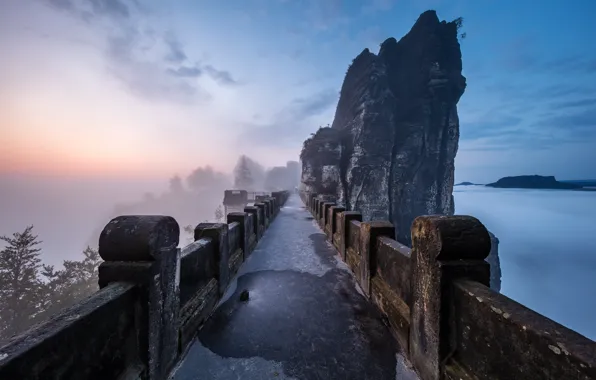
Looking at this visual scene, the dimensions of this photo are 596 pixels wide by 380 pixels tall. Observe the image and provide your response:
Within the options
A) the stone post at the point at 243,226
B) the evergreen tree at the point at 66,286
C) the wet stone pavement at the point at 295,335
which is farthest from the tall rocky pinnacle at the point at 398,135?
the wet stone pavement at the point at 295,335

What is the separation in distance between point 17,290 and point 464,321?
33105 millimetres

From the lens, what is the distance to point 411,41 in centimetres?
5078

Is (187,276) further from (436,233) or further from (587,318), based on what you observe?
(587,318)

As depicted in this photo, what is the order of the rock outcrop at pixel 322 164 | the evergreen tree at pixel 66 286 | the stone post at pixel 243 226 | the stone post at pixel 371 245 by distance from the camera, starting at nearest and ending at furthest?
the stone post at pixel 371 245
the stone post at pixel 243 226
the evergreen tree at pixel 66 286
the rock outcrop at pixel 322 164

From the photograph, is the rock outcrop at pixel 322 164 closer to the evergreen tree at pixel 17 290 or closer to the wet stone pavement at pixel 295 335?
the evergreen tree at pixel 17 290

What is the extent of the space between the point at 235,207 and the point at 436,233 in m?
36.7

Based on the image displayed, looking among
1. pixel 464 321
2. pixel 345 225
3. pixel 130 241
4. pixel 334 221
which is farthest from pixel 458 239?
pixel 334 221

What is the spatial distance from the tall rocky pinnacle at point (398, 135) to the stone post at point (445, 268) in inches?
1440

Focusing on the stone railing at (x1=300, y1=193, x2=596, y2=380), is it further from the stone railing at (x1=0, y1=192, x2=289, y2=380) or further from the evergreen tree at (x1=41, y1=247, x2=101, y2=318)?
the evergreen tree at (x1=41, y1=247, x2=101, y2=318)

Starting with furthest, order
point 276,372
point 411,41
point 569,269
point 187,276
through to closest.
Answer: point 569,269, point 411,41, point 187,276, point 276,372

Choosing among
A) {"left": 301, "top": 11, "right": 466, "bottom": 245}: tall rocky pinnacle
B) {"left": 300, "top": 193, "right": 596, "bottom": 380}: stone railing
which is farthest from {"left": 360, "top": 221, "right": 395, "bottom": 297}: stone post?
{"left": 301, "top": 11, "right": 466, "bottom": 245}: tall rocky pinnacle

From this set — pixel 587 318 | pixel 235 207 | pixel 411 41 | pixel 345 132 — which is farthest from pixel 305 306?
pixel 587 318

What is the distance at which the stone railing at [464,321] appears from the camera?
1573mm

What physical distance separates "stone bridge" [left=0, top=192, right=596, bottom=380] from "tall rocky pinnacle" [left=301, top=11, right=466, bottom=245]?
34779 millimetres
